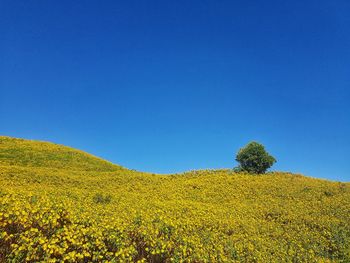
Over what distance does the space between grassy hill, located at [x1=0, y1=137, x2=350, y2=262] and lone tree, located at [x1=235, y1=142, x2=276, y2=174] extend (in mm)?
8471

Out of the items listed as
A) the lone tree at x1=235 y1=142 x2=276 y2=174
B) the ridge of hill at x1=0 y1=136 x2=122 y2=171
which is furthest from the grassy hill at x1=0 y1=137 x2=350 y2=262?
the lone tree at x1=235 y1=142 x2=276 y2=174

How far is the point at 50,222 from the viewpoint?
12.9m

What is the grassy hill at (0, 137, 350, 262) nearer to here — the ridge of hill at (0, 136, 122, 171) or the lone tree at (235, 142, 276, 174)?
the ridge of hill at (0, 136, 122, 171)

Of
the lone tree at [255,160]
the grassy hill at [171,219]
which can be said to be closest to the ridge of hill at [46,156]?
the grassy hill at [171,219]

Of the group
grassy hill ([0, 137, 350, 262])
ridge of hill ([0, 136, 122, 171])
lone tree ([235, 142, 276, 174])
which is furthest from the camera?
lone tree ([235, 142, 276, 174])

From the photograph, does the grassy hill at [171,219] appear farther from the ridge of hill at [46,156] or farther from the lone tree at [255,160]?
the lone tree at [255,160]

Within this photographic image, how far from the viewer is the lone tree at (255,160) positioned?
49.0 m

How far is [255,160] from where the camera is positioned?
4922 cm

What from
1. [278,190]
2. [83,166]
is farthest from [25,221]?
[83,166]

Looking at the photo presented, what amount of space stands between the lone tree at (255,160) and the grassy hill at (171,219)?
8.47m

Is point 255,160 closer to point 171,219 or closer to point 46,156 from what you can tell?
point 46,156

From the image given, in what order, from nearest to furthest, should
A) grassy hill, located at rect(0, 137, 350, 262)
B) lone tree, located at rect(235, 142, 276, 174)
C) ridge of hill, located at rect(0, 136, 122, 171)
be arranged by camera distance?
1. grassy hill, located at rect(0, 137, 350, 262)
2. ridge of hill, located at rect(0, 136, 122, 171)
3. lone tree, located at rect(235, 142, 276, 174)

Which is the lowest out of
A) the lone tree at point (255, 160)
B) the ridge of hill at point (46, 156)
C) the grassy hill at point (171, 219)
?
the grassy hill at point (171, 219)

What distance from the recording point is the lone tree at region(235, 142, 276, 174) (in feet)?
161
